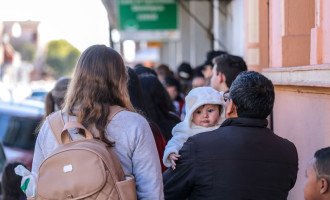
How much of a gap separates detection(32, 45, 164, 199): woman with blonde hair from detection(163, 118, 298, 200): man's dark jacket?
20 centimetres

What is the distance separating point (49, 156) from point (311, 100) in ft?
6.44

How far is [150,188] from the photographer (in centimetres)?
330

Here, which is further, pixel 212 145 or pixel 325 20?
pixel 325 20

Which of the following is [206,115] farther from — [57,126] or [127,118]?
[57,126]

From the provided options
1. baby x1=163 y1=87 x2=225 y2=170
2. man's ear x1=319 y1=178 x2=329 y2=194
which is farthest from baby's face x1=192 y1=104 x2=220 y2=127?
man's ear x1=319 y1=178 x2=329 y2=194

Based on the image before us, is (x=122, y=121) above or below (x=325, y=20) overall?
Result: below

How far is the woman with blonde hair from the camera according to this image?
129 inches

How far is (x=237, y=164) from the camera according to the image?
10.2 ft

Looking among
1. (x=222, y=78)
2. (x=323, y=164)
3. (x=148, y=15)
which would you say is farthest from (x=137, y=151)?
(x=148, y=15)

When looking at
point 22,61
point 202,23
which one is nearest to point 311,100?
point 202,23

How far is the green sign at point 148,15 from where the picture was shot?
18.7 meters

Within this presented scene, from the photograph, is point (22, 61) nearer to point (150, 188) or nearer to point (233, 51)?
point (233, 51)

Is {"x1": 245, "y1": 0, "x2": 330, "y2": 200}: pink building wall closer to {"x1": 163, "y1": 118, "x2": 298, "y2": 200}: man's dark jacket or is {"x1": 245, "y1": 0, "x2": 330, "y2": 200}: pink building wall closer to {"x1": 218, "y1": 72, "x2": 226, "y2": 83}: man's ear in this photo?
{"x1": 218, "y1": 72, "x2": 226, "y2": 83}: man's ear

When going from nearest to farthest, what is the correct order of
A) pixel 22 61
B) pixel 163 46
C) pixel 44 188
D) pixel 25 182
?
pixel 44 188 < pixel 25 182 < pixel 163 46 < pixel 22 61
